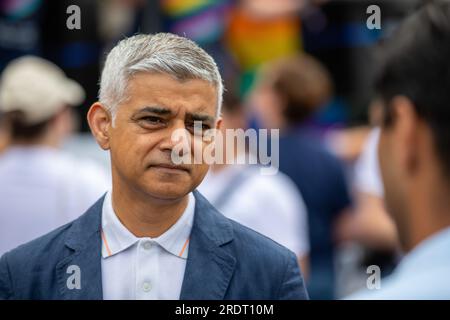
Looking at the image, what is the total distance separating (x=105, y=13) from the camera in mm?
2799

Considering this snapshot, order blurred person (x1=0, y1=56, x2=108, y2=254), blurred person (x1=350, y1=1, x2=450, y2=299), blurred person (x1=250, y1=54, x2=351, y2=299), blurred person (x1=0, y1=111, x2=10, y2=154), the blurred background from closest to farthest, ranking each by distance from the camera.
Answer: blurred person (x1=350, y1=1, x2=450, y2=299), blurred person (x1=0, y1=56, x2=108, y2=254), the blurred background, blurred person (x1=0, y1=111, x2=10, y2=154), blurred person (x1=250, y1=54, x2=351, y2=299)

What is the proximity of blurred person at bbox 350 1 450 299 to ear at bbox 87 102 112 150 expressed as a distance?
19.4 inches

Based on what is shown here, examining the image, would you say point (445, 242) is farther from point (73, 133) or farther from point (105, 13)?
point (105, 13)

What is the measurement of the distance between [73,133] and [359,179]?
6.36 feet

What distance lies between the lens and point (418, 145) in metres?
1.38

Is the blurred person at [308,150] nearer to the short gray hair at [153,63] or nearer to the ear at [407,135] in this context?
the short gray hair at [153,63]

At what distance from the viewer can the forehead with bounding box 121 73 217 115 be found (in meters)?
1.60

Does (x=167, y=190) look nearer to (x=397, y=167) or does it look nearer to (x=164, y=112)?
(x=164, y=112)

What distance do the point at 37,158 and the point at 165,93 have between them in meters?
0.71

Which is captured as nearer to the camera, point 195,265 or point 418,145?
point 418,145

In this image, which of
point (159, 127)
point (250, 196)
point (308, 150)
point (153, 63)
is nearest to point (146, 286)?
point (159, 127)

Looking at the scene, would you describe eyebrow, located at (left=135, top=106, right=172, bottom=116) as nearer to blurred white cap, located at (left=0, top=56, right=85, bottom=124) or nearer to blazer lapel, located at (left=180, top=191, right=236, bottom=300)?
blazer lapel, located at (left=180, top=191, right=236, bottom=300)

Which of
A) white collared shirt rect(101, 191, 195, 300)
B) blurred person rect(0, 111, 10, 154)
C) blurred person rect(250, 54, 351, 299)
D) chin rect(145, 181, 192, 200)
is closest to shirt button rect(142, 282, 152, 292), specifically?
white collared shirt rect(101, 191, 195, 300)
